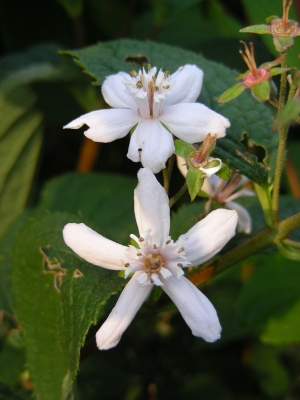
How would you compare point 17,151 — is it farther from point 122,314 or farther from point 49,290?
point 122,314

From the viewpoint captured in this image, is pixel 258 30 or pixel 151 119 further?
pixel 151 119

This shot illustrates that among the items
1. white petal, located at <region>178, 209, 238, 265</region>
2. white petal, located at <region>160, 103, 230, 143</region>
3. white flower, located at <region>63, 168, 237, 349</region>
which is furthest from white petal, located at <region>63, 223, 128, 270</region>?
white petal, located at <region>160, 103, 230, 143</region>

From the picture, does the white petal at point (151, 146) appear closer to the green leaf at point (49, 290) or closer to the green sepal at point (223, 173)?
the green sepal at point (223, 173)

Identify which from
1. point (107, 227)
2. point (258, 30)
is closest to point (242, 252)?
point (258, 30)

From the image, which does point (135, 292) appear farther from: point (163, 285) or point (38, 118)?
point (38, 118)

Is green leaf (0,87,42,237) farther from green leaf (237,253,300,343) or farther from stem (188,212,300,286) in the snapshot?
Result: stem (188,212,300,286)

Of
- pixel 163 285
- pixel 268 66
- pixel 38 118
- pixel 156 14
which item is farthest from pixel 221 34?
pixel 163 285

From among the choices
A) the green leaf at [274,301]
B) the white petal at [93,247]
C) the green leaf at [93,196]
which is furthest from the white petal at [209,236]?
the green leaf at [93,196]
